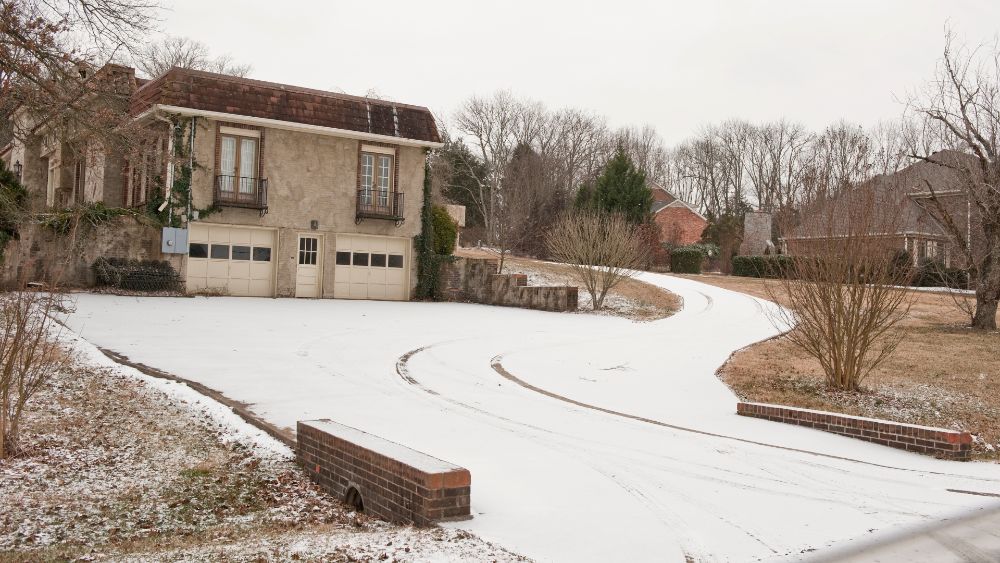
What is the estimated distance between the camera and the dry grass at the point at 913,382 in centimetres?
1141

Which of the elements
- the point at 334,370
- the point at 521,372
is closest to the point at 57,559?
the point at 334,370

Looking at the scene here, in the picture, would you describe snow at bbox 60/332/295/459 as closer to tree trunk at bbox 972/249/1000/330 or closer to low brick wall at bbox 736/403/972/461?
low brick wall at bbox 736/403/972/461

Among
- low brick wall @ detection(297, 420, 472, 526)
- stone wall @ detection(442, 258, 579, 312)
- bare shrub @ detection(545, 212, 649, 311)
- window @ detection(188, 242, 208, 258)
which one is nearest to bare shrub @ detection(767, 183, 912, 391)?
low brick wall @ detection(297, 420, 472, 526)

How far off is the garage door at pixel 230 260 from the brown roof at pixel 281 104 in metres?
3.64

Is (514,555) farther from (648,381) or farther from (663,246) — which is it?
(663,246)

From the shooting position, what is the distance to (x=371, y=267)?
27469mm

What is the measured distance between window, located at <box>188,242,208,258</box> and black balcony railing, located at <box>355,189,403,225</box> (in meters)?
4.85

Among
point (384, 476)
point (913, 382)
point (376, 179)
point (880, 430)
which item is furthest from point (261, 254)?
point (384, 476)

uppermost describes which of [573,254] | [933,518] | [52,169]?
[52,169]

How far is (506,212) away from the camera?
143 feet

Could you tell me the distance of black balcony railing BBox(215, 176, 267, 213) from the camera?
80.1 ft

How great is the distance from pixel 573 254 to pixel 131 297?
1316 cm

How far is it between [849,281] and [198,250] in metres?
18.6

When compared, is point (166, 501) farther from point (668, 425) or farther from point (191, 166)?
point (191, 166)
